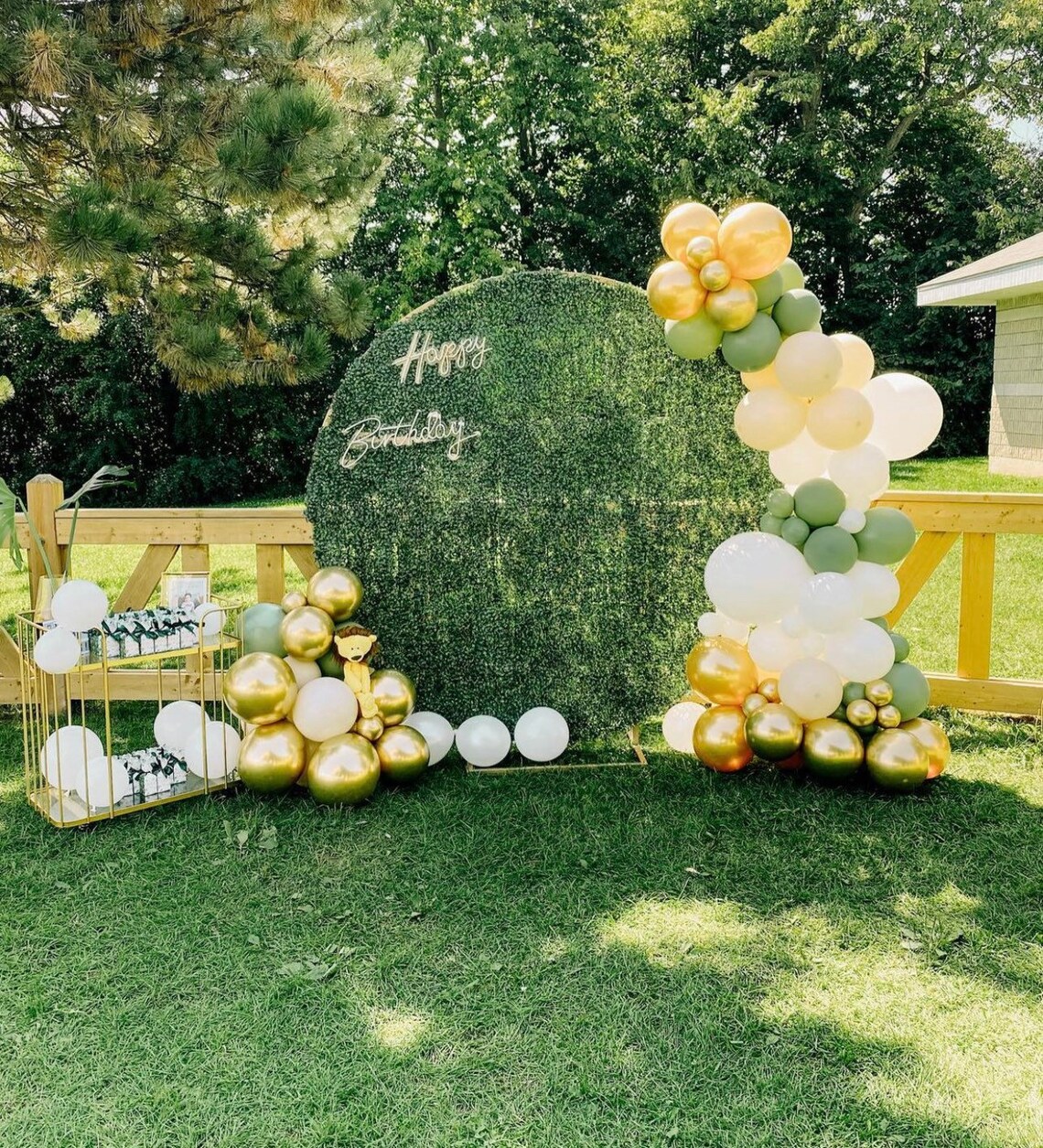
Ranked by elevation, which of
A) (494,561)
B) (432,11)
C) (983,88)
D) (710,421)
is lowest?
(494,561)

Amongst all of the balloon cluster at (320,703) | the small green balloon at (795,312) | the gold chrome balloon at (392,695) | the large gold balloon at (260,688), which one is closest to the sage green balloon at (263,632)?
the balloon cluster at (320,703)

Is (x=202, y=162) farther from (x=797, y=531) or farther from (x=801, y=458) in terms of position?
(x=797, y=531)

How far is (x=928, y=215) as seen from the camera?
1998cm

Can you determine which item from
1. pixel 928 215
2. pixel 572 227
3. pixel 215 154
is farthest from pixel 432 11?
pixel 215 154

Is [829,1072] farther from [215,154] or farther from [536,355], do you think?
[215,154]

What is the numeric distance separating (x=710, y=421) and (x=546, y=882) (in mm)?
2264

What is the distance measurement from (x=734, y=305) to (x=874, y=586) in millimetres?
1286

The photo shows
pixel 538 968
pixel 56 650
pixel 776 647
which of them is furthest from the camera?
pixel 776 647

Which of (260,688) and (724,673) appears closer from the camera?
(260,688)

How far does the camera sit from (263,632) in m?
4.17

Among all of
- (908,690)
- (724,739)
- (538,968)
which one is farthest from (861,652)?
(538,968)

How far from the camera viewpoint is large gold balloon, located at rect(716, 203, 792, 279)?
151 inches

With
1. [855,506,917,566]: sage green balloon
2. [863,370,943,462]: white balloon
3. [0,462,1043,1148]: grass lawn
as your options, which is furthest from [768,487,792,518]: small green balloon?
[0,462,1043,1148]: grass lawn

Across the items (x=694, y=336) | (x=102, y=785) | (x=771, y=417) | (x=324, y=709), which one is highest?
(x=694, y=336)
